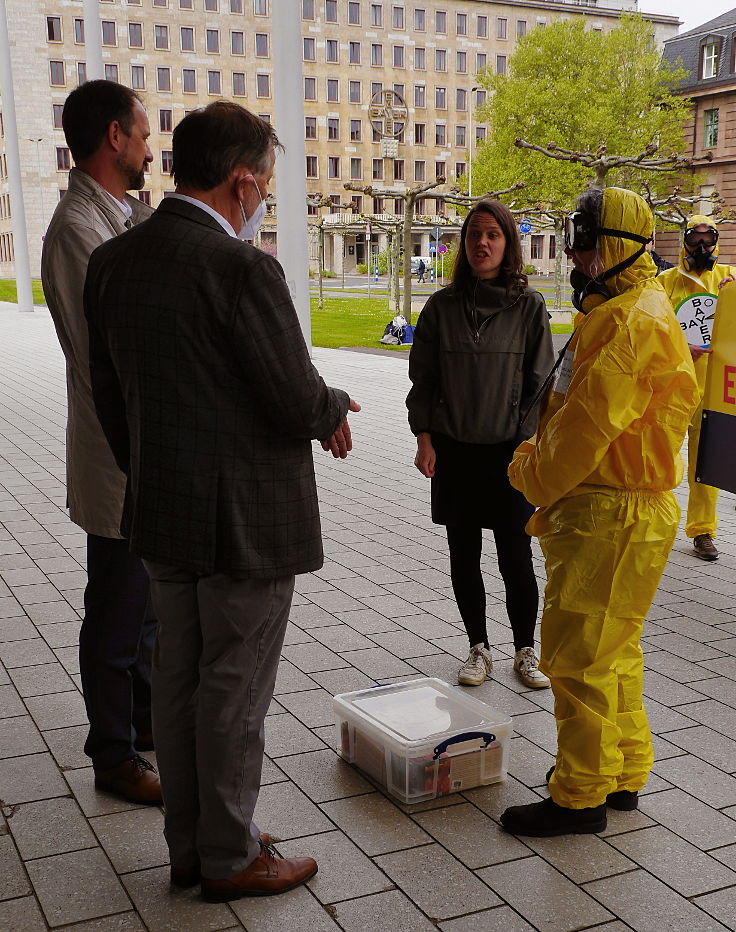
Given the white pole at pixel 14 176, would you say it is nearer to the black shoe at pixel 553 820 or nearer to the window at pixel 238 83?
the black shoe at pixel 553 820

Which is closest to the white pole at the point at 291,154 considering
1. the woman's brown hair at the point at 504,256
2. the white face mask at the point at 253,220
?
the woman's brown hair at the point at 504,256

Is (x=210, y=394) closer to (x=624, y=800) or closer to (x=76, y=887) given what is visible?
(x=76, y=887)

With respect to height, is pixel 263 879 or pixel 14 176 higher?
pixel 14 176

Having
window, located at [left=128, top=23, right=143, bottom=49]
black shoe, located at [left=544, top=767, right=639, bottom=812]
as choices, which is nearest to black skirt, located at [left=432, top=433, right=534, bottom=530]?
black shoe, located at [left=544, top=767, right=639, bottom=812]

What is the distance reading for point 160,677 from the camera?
257 centimetres

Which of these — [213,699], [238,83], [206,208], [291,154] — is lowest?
[213,699]

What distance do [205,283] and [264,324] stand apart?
164 mm

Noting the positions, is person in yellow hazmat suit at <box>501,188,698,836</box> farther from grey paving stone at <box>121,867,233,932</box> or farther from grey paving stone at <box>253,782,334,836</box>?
grey paving stone at <box>121,867,233,932</box>

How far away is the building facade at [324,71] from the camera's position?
6862 cm

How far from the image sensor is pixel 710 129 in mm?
46375

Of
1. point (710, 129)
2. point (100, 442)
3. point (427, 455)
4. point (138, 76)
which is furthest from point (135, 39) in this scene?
point (100, 442)

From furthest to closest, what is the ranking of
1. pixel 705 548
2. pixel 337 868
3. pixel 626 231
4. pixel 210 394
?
pixel 705 548, pixel 337 868, pixel 626 231, pixel 210 394

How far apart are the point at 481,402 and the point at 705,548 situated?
275 centimetres

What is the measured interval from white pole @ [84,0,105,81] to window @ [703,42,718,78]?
3979 centimetres
